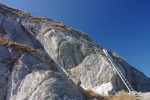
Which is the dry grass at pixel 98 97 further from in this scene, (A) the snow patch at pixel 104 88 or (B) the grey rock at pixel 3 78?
(A) the snow patch at pixel 104 88

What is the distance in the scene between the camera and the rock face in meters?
20.5

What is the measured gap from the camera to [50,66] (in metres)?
25.4

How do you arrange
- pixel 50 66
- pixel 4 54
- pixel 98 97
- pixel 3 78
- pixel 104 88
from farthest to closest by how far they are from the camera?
pixel 104 88 → pixel 50 66 → pixel 4 54 → pixel 98 97 → pixel 3 78

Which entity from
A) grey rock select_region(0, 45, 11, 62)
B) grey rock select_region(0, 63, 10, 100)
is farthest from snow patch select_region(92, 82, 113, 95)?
grey rock select_region(0, 63, 10, 100)

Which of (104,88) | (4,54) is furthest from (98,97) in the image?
(104,88)

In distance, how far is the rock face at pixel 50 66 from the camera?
67.3ft

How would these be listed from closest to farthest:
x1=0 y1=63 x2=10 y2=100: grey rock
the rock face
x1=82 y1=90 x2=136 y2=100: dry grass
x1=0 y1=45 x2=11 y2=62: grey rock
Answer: the rock face
x1=0 y1=63 x2=10 y2=100: grey rock
x1=82 y1=90 x2=136 y2=100: dry grass
x1=0 y1=45 x2=11 y2=62: grey rock

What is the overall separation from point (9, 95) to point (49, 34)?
3613cm

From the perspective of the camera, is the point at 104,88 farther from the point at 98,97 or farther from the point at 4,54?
the point at 4,54

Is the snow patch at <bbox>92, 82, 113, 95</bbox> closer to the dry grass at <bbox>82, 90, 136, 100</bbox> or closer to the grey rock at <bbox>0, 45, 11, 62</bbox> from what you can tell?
the dry grass at <bbox>82, 90, 136, 100</bbox>

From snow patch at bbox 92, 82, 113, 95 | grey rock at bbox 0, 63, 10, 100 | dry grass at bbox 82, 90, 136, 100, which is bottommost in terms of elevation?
dry grass at bbox 82, 90, 136, 100

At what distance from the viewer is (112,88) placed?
4250 centimetres

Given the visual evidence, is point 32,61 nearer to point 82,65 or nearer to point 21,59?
point 21,59

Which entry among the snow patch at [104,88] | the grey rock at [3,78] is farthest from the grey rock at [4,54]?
the snow patch at [104,88]
